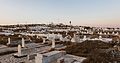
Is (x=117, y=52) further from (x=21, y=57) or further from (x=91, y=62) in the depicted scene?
(x=21, y=57)

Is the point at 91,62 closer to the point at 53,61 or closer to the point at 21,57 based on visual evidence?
the point at 53,61

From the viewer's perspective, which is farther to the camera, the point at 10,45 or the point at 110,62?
the point at 10,45

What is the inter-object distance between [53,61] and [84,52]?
13.5ft

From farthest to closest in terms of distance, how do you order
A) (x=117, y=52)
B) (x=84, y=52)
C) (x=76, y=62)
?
(x=84, y=52), (x=117, y=52), (x=76, y=62)

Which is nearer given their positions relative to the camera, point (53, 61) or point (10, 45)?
point (53, 61)

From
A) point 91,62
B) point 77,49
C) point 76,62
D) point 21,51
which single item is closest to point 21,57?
point 21,51

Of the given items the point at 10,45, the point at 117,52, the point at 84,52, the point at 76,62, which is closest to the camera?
the point at 76,62

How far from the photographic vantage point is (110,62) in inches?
445

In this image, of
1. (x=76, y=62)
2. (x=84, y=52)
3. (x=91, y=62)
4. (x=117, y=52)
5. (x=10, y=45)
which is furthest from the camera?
(x=10, y=45)

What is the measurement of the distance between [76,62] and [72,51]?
14.9 ft

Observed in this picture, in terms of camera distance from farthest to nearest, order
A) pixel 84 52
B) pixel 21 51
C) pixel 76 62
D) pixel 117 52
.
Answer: pixel 21 51, pixel 84 52, pixel 117 52, pixel 76 62

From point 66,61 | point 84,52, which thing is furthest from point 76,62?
point 84,52

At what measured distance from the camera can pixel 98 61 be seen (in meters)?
11.0

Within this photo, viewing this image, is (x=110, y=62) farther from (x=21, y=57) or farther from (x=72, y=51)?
(x=21, y=57)
